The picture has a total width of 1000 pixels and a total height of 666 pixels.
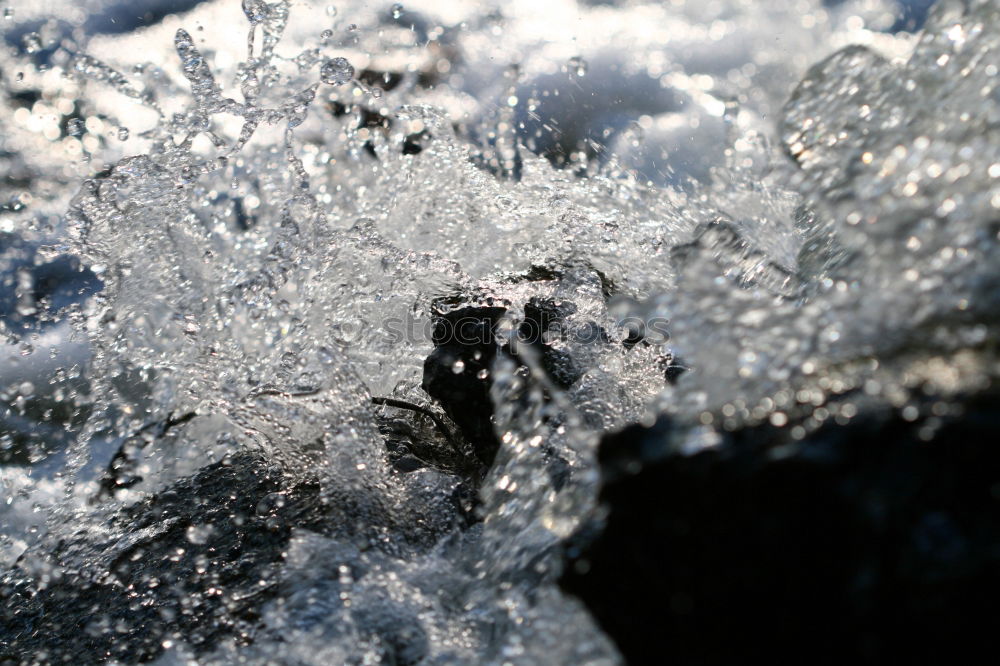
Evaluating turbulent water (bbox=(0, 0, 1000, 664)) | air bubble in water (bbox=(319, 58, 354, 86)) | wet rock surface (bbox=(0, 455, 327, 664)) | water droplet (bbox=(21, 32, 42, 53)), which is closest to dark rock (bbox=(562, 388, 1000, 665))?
turbulent water (bbox=(0, 0, 1000, 664))

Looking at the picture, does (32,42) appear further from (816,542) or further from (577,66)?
(816,542)

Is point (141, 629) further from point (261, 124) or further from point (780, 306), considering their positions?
point (261, 124)

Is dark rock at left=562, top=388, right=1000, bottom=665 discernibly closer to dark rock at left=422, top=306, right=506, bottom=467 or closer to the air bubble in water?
dark rock at left=422, top=306, right=506, bottom=467

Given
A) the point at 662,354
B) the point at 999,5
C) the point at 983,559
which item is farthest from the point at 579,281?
the point at 983,559

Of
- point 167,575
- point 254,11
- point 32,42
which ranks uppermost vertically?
point 32,42

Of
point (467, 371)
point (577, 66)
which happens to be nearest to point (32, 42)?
point (577, 66)

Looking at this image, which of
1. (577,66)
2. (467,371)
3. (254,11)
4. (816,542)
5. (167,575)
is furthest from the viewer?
(577,66)
